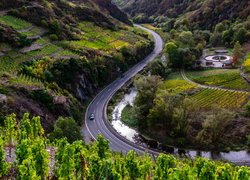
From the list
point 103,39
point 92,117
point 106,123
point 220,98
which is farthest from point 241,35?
point 92,117

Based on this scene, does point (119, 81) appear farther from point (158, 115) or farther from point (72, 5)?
point (72, 5)

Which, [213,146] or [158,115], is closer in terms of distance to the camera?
[213,146]

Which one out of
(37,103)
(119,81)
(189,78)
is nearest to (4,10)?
(119,81)

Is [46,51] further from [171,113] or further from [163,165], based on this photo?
[163,165]

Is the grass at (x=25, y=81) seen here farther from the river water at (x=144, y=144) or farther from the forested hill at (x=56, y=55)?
the river water at (x=144, y=144)

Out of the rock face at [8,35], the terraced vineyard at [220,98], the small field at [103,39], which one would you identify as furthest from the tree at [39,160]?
the small field at [103,39]

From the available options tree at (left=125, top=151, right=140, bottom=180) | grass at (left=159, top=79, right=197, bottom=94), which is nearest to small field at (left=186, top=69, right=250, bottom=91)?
grass at (left=159, top=79, right=197, bottom=94)

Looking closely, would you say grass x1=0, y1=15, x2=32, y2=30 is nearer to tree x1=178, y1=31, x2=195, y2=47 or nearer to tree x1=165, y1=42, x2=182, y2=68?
tree x1=165, y1=42, x2=182, y2=68
